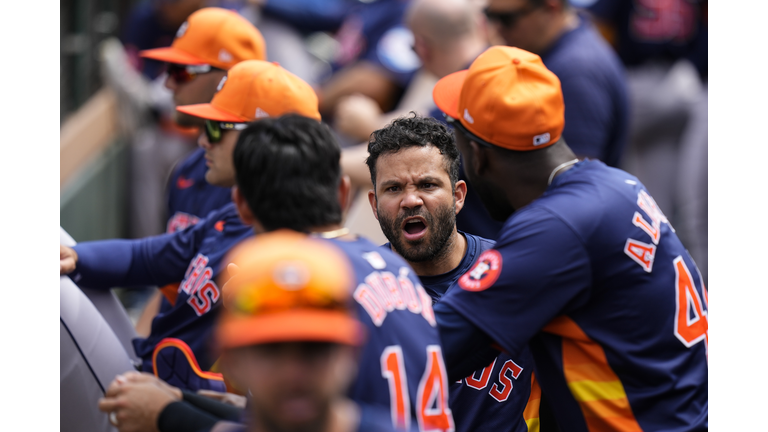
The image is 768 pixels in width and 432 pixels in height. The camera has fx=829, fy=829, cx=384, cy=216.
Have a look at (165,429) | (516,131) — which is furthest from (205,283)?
(516,131)

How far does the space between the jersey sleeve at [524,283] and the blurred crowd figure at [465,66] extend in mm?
1167

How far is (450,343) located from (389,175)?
0.75 metres

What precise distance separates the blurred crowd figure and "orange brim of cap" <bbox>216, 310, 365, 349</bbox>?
7.04 feet

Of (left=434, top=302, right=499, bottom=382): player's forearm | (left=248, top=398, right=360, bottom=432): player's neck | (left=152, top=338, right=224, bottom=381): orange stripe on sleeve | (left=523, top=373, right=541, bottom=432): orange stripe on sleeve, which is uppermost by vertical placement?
(left=248, top=398, right=360, bottom=432): player's neck

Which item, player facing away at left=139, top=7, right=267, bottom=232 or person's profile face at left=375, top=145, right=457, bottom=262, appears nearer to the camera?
person's profile face at left=375, top=145, right=457, bottom=262

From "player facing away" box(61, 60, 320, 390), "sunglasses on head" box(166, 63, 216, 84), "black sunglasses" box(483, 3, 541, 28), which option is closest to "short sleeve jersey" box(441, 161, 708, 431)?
"player facing away" box(61, 60, 320, 390)

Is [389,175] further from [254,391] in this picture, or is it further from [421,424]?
[254,391]

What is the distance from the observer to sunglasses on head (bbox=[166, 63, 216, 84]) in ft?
13.8

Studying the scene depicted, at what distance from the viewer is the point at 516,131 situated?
2.66 metres

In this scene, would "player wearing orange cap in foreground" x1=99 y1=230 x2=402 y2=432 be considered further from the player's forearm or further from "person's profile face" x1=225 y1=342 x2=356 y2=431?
the player's forearm

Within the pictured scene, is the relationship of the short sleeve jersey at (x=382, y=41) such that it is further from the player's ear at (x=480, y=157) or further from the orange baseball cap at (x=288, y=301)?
the orange baseball cap at (x=288, y=301)

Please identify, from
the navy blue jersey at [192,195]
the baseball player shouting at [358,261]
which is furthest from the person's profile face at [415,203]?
the navy blue jersey at [192,195]

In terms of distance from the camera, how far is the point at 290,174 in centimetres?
193

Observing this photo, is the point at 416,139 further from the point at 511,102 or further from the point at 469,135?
the point at 511,102
